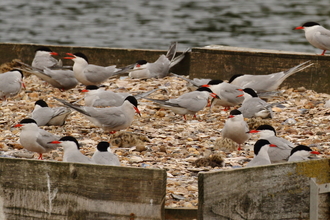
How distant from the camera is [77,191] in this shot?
3564mm

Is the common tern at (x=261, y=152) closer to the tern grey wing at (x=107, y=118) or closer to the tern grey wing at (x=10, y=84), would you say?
the tern grey wing at (x=107, y=118)

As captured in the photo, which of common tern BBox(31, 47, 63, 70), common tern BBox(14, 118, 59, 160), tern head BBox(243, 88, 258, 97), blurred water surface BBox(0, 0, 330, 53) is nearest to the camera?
common tern BBox(14, 118, 59, 160)

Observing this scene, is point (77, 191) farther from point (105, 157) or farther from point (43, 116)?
point (43, 116)

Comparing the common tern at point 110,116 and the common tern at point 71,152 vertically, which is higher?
the common tern at point 110,116

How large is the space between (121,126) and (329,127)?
2090mm

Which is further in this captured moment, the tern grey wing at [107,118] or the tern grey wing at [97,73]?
the tern grey wing at [97,73]

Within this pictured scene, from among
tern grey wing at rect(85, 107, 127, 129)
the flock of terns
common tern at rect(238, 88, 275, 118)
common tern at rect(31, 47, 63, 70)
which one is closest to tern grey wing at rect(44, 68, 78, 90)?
the flock of terns

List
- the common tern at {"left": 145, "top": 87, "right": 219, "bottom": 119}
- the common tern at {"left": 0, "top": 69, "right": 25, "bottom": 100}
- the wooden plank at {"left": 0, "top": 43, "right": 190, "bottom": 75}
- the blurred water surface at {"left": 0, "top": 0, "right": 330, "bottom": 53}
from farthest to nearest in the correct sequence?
the blurred water surface at {"left": 0, "top": 0, "right": 330, "bottom": 53}, the wooden plank at {"left": 0, "top": 43, "right": 190, "bottom": 75}, the common tern at {"left": 0, "top": 69, "right": 25, "bottom": 100}, the common tern at {"left": 145, "top": 87, "right": 219, "bottom": 119}

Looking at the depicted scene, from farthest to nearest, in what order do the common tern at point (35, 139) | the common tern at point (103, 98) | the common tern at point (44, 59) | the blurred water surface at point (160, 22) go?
the blurred water surface at point (160, 22) < the common tern at point (44, 59) < the common tern at point (103, 98) < the common tern at point (35, 139)

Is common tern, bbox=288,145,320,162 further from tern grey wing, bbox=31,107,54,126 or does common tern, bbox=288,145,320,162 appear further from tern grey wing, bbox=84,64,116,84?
tern grey wing, bbox=84,64,116,84

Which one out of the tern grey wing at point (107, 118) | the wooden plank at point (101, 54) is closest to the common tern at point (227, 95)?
the tern grey wing at point (107, 118)

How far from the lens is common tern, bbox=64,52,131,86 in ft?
25.2

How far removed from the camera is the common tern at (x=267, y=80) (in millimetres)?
7190

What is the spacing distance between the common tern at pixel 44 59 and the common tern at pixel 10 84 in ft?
2.45
